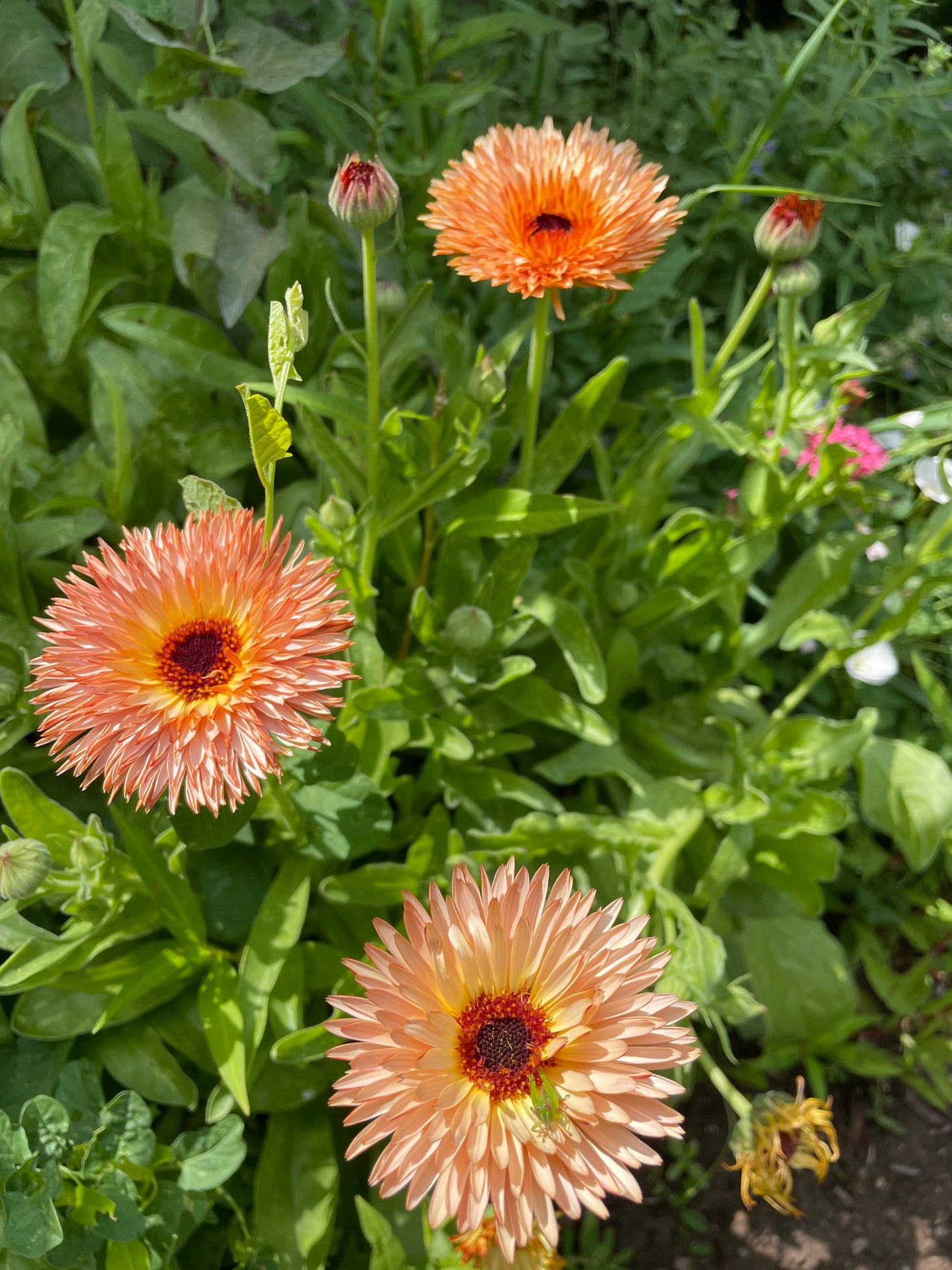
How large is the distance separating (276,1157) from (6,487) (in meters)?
1.13

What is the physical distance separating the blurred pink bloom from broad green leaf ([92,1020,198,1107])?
4.60 feet

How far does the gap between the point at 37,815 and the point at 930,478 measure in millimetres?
1699

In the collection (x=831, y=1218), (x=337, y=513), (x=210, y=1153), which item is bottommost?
(x=831, y=1218)

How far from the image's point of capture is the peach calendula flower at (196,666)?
3.24 ft

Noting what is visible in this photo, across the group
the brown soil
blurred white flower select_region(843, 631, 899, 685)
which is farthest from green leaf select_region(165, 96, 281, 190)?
the brown soil

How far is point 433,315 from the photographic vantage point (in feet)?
6.04

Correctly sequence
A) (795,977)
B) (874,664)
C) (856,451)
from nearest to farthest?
1. (856,451)
2. (795,977)
3. (874,664)

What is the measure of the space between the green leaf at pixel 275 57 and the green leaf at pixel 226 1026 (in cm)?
138

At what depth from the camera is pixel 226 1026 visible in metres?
1.37

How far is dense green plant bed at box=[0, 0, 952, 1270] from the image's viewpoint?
1110 millimetres

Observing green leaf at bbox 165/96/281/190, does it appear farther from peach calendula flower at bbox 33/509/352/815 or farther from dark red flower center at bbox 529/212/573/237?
peach calendula flower at bbox 33/509/352/815

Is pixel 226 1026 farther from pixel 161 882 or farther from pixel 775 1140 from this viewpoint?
pixel 775 1140

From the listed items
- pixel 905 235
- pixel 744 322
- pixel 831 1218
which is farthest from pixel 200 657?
pixel 905 235

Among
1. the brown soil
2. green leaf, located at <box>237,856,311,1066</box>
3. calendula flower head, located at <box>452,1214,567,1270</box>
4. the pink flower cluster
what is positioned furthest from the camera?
the brown soil
